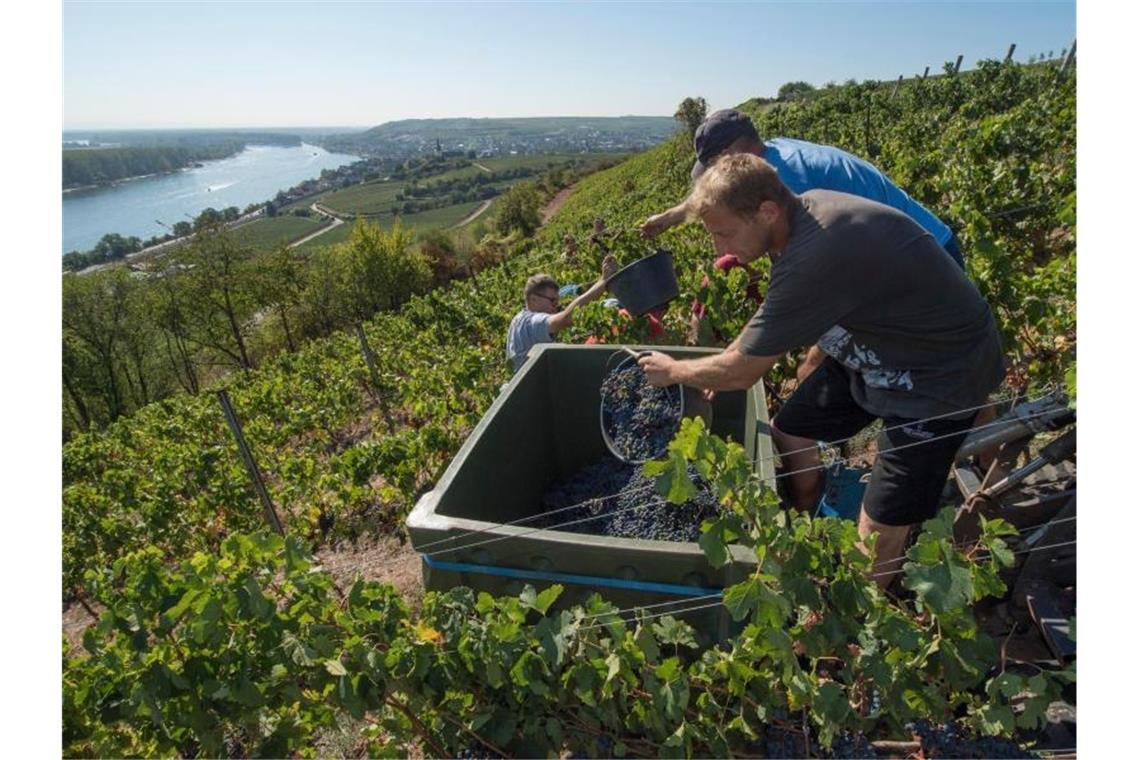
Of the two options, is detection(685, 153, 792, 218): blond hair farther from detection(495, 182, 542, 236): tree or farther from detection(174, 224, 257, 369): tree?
detection(495, 182, 542, 236): tree

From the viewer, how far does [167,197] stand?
130625 mm

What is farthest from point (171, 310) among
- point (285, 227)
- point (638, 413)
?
point (285, 227)

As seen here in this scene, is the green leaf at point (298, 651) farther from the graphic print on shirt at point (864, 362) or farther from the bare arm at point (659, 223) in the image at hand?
the bare arm at point (659, 223)

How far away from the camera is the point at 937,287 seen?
6.64ft

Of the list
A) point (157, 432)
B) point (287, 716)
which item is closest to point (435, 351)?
point (157, 432)

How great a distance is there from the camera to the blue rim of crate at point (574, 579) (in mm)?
1781

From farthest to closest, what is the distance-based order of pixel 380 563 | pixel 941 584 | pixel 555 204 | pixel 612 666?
1. pixel 555 204
2. pixel 380 563
3. pixel 612 666
4. pixel 941 584

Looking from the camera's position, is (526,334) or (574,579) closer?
(574,579)

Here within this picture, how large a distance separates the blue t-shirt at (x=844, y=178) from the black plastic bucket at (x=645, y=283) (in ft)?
2.65

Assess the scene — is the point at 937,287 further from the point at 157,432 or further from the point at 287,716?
the point at 157,432

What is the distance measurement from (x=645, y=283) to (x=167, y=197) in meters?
158

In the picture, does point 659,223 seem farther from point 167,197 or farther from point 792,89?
point 167,197

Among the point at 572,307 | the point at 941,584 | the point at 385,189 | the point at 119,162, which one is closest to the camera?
A: the point at 941,584

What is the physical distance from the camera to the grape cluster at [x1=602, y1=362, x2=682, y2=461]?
2.87 meters
